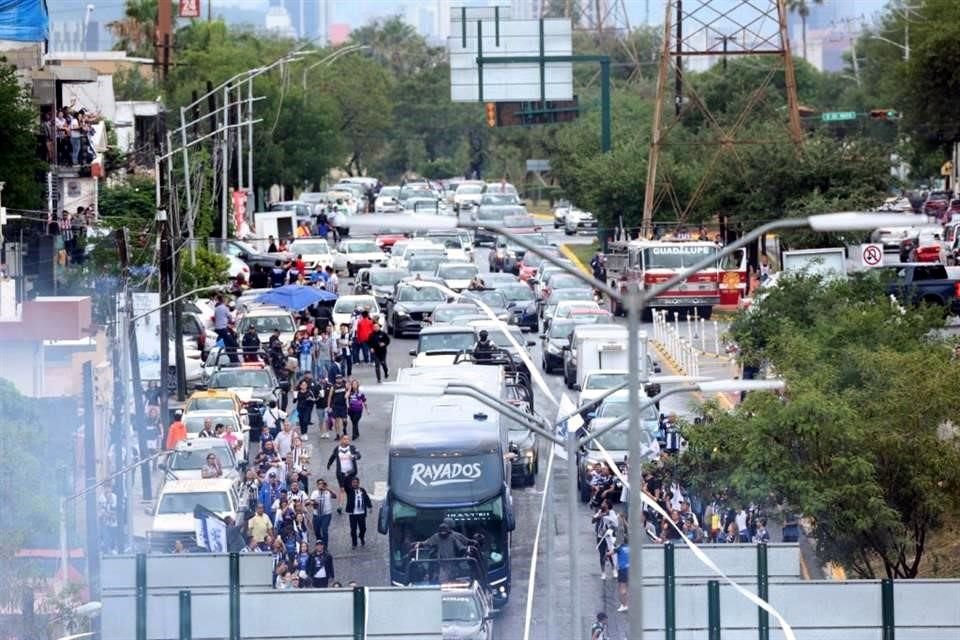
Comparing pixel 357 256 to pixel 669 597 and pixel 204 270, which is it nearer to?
pixel 204 270

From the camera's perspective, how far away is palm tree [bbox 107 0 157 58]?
372 feet

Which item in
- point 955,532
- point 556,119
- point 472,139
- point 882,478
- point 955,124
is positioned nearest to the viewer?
point 882,478

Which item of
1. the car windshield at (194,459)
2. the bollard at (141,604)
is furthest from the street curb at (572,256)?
the bollard at (141,604)

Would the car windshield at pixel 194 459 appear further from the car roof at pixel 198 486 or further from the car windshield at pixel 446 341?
the car windshield at pixel 446 341

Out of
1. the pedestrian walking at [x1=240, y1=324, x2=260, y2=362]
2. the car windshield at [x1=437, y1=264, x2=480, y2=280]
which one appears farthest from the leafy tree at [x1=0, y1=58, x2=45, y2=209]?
the car windshield at [x1=437, y1=264, x2=480, y2=280]

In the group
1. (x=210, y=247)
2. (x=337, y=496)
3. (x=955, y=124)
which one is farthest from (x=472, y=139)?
(x=337, y=496)

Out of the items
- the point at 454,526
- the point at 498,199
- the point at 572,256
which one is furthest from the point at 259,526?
the point at 498,199

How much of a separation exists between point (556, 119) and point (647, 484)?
164 feet

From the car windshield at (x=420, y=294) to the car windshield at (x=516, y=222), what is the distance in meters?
23.0

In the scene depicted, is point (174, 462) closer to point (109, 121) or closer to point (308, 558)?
point (308, 558)

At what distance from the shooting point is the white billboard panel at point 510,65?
227 ft

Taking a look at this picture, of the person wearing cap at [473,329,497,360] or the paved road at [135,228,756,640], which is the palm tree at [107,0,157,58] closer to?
the paved road at [135,228,756,640]

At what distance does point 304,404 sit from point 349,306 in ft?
37.4

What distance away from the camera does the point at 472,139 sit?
468 ft
